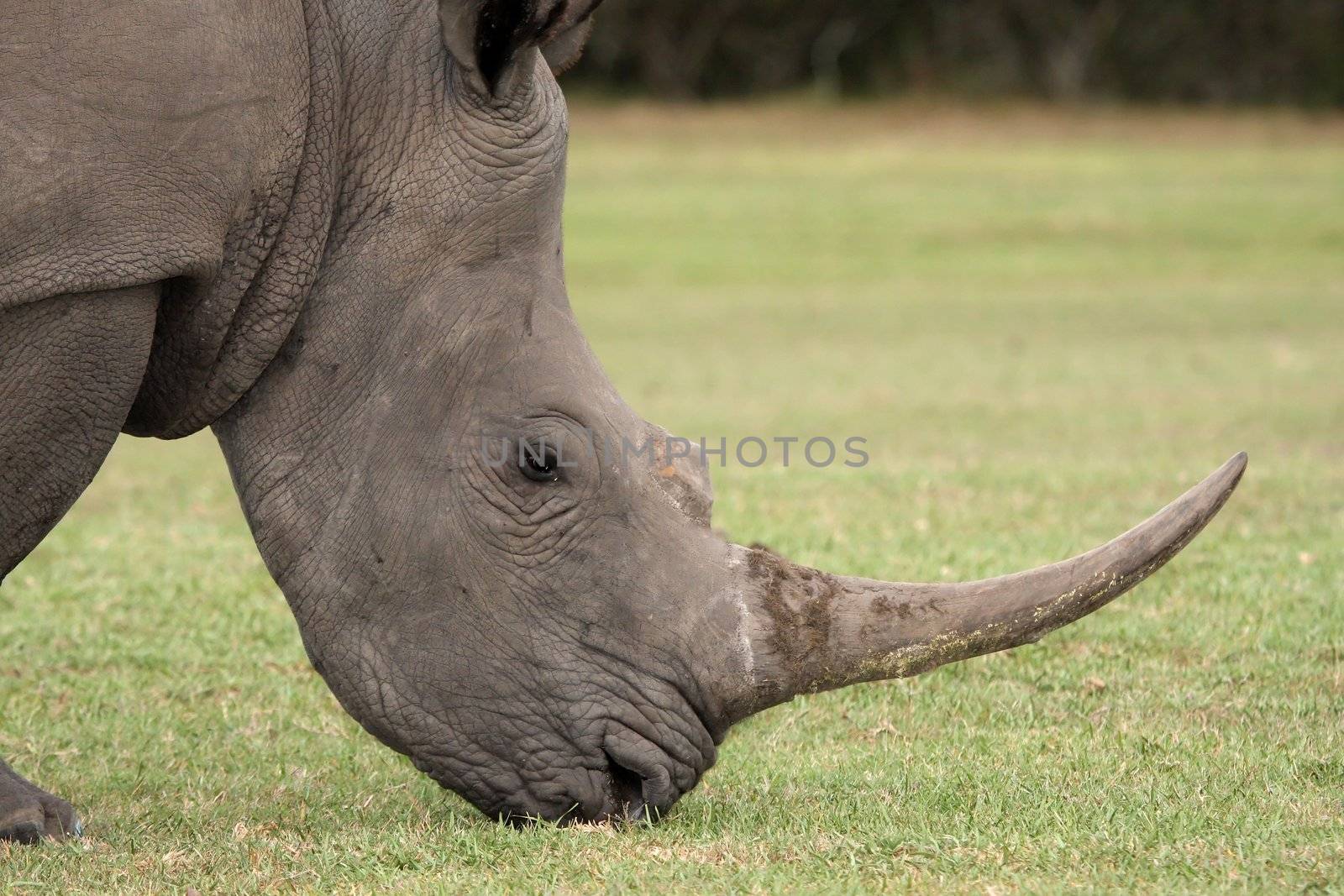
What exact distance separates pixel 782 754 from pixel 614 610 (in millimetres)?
1215

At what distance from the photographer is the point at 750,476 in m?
9.47

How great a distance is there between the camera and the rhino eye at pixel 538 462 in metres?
3.83

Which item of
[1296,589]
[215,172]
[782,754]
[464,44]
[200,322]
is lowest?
[782,754]

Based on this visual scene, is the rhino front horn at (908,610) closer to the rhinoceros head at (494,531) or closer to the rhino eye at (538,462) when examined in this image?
the rhinoceros head at (494,531)

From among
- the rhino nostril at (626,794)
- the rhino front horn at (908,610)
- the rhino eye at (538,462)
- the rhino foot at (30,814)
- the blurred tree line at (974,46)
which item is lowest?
the rhino foot at (30,814)

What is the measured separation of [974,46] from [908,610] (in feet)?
128

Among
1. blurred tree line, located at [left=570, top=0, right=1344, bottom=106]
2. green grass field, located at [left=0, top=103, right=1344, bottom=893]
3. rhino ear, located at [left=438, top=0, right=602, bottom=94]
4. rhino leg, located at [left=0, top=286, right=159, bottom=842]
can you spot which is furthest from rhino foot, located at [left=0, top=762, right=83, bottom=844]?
blurred tree line, located at [left=570, top=0, right=1344, bottom=106]

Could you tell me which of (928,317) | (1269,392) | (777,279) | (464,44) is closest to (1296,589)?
(464,44)

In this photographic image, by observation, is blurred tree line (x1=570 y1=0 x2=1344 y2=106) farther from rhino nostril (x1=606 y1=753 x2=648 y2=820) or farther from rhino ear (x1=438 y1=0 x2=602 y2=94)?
rhino nostril (x1=606 y1=753 x2=648 y2=820)

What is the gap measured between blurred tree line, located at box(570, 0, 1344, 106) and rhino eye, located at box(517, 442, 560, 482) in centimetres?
3654

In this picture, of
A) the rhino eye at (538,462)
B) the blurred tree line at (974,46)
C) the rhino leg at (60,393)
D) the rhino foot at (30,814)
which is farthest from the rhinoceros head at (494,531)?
the blurred tree line at (974,46)

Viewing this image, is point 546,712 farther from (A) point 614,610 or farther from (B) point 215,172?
(B) point 215,172

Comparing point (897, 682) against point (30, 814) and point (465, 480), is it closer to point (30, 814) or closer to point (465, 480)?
point (465, 480)

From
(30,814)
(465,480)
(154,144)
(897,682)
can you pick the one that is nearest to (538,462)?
(465,480)
